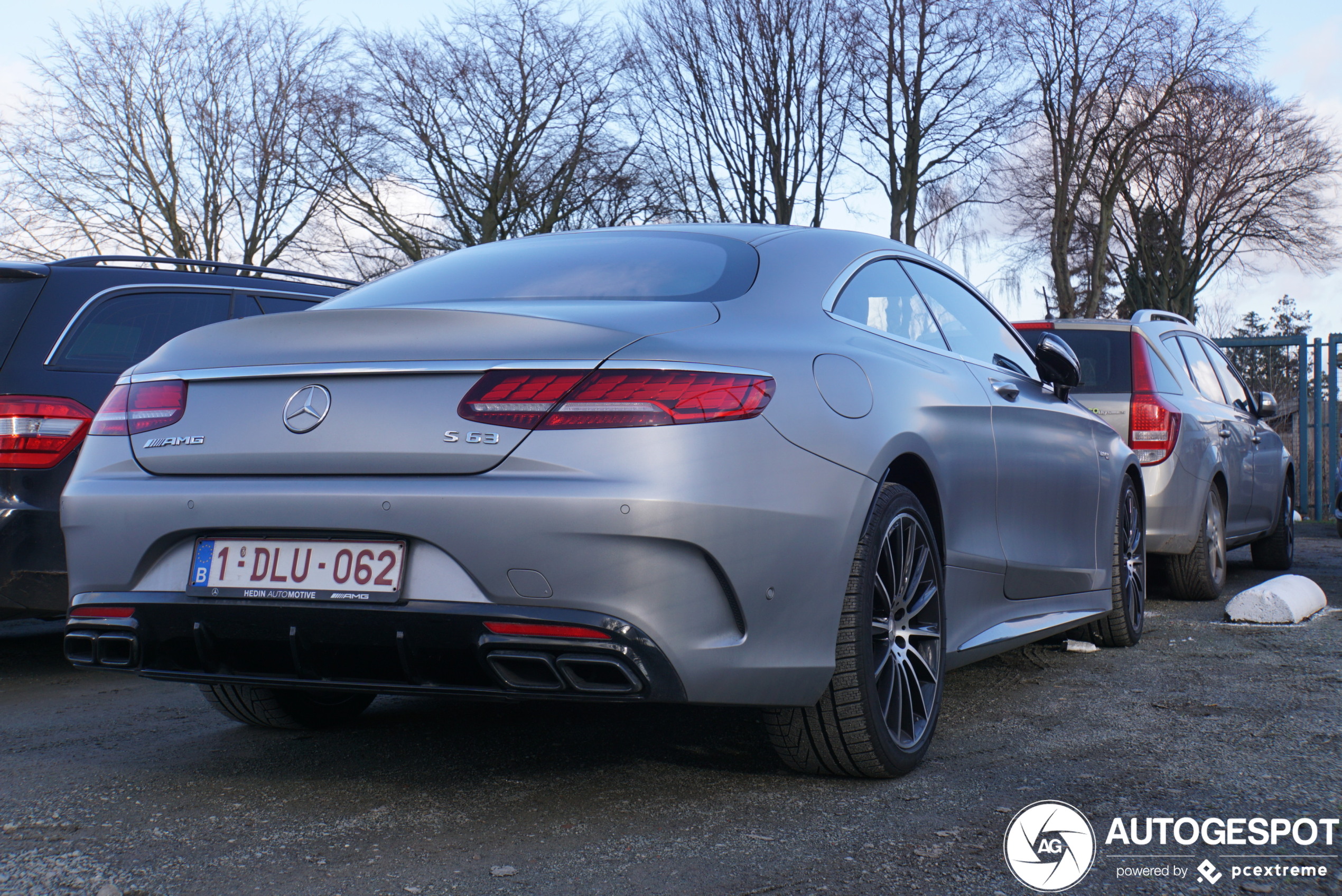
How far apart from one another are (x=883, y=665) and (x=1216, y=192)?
32174mm

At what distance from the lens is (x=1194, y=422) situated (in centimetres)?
658

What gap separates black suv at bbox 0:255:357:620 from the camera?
4.40 m

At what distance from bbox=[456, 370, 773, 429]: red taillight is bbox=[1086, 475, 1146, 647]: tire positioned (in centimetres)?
302

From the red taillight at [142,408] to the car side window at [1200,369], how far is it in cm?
592

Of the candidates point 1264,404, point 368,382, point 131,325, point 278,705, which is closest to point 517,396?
point 368,382

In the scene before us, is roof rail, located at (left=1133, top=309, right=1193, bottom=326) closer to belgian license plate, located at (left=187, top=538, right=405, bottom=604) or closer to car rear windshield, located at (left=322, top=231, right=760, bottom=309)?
car rear windshield, located at (left=322, top=231, right=760, bottom=309)

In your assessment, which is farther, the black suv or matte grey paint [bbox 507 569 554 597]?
the black suv

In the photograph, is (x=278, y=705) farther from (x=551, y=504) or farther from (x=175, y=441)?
(x=551, y=504)

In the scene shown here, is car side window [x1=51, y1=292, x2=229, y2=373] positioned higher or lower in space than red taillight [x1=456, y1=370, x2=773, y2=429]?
higher

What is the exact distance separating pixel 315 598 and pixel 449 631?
30 centimetres

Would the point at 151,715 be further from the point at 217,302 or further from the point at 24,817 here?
the point at 217,302

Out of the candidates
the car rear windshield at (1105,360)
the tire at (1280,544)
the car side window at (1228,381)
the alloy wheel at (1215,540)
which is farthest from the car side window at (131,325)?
the tire at (1280,544)

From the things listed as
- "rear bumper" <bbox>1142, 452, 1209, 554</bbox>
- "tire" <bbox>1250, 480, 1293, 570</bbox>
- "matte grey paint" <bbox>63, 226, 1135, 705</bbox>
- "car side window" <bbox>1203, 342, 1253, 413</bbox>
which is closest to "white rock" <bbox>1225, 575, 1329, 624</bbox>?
"rear bumper" <bbox>1142, 452, 1209, 554</bbox>

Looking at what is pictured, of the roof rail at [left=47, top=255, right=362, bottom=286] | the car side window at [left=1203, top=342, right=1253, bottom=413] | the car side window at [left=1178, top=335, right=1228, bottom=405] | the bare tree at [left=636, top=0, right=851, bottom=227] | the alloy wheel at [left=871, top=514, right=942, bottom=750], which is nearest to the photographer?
the alloy wheel at [left=871, top=514, right=942, bottom=750]
